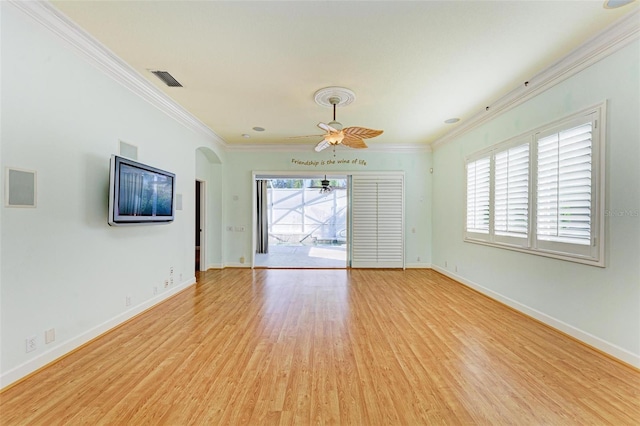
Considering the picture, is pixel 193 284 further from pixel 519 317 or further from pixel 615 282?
pixel 615 282

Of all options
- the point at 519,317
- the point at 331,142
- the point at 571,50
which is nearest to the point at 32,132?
the point at 331,142

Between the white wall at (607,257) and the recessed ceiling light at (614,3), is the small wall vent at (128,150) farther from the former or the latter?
the white wall at (607,257)

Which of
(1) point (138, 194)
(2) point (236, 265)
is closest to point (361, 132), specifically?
(1) point (138, 194)

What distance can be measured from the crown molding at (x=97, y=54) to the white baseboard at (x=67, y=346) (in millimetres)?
2734

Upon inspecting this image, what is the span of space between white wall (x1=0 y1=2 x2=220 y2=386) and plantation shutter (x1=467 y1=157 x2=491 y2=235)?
517 centimetres

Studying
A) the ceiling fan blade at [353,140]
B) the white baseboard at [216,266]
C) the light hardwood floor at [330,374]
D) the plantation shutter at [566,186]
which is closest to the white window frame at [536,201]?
the plantation shutter at [566,186]

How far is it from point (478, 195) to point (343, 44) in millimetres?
3481

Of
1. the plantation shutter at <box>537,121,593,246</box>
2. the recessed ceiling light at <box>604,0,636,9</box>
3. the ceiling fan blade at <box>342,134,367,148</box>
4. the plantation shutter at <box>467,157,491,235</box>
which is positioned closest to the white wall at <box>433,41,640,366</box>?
the plantation shutter at <box>537,121,593,246</box>

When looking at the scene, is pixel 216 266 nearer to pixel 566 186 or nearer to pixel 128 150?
pixel 128 150

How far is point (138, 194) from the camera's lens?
10.4ft

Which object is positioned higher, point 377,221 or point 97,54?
point 97,54

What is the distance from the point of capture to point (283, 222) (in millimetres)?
12414

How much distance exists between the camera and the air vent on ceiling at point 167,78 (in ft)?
10.3

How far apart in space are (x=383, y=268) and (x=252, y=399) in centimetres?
490
